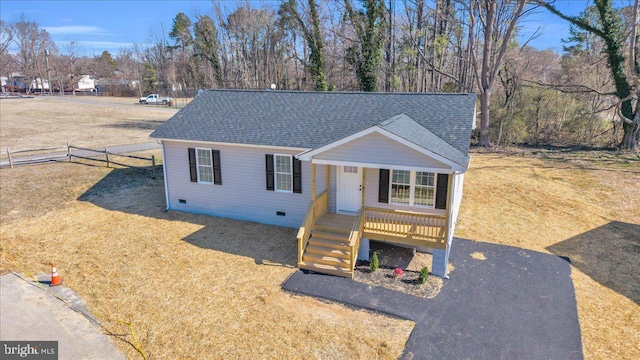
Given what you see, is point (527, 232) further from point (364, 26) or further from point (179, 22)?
point (179, 22)

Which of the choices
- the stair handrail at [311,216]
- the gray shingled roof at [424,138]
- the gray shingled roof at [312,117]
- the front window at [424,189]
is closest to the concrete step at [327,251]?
the stair handrail at [311,216]

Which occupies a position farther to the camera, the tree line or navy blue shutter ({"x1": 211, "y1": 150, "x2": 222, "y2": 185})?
the tree line

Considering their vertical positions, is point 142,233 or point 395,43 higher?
point 395,43

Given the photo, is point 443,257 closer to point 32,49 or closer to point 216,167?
point 216,167

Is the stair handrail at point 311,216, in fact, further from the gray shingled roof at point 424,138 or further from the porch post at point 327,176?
the gray shingled roof at point 424,138

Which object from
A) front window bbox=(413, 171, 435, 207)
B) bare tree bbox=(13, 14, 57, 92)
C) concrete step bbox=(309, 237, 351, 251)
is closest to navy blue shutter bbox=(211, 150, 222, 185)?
concrete step bbox=(309, 237, 351, 251)

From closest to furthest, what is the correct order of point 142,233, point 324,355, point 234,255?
point 324,355 → point 234,255 → point 142,233

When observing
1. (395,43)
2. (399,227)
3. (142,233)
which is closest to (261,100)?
(142,233)

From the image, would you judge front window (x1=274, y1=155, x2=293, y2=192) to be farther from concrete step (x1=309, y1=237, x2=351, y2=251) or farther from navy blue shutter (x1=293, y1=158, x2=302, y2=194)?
concrete step (x1=309, y1=237, x2=351, y2=251)
